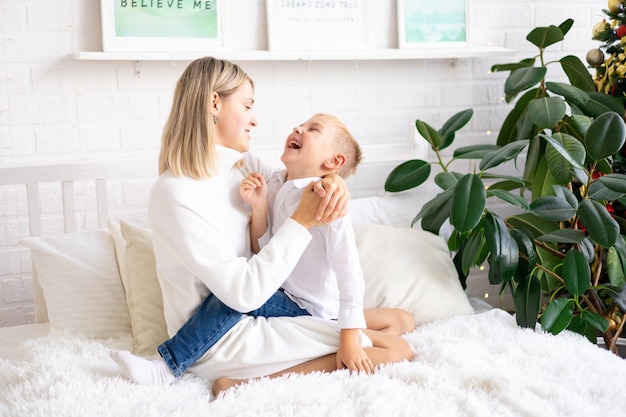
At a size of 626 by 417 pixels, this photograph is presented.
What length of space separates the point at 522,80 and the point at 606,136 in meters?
0.41

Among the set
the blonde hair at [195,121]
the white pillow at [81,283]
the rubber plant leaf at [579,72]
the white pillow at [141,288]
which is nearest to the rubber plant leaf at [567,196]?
the rubber plant leaf at [579,72]

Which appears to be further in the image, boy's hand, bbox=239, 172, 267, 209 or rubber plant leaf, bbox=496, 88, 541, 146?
rubber plant leaf, bbox=496, 88, 541, 146

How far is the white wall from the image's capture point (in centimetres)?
232

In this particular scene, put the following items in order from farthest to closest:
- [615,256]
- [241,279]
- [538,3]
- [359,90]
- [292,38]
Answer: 1. [538,3]
2. [359,90]
3. [292,38]
4. [615,256]
5. [241,279]

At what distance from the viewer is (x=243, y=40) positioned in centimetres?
253

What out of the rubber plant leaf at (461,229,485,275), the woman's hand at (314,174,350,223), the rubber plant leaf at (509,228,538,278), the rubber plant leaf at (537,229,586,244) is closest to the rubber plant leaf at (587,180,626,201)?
the rubber plant leaf at (537,229,586,244)

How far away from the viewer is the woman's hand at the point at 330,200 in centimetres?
169

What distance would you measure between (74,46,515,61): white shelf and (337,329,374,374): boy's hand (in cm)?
111

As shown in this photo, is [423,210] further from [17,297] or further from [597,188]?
Result: [17,297]

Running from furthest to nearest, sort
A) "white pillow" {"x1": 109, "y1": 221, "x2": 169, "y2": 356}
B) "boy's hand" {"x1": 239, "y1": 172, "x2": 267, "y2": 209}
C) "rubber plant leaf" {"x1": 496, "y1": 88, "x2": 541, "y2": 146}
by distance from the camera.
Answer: "rubber plant leaf" {"x1": 496, "y1": 88, "x2": 541, "y2": 146} → "white pillow" {"x1": 109, "y1": 221, "x2": 169, "y2": 356} → "boy's hand" {"x1": 239, "y1": 172, "x2": 267, "y2": 209}

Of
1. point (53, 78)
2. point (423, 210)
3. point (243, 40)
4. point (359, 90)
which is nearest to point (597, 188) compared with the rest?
point (423, 210)

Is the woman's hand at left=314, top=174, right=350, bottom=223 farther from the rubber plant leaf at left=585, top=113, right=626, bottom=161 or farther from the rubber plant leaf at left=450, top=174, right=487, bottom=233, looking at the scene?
the rubber plant leaf at left=585, top=113, right=626, bottom=161

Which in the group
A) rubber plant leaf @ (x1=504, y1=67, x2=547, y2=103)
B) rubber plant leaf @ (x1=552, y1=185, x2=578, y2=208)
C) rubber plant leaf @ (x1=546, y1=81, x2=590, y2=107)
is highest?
rubber plant leaf @ (x1=504, y1=67, x2=547, y2=103)

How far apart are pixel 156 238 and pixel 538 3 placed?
6.17 feet
